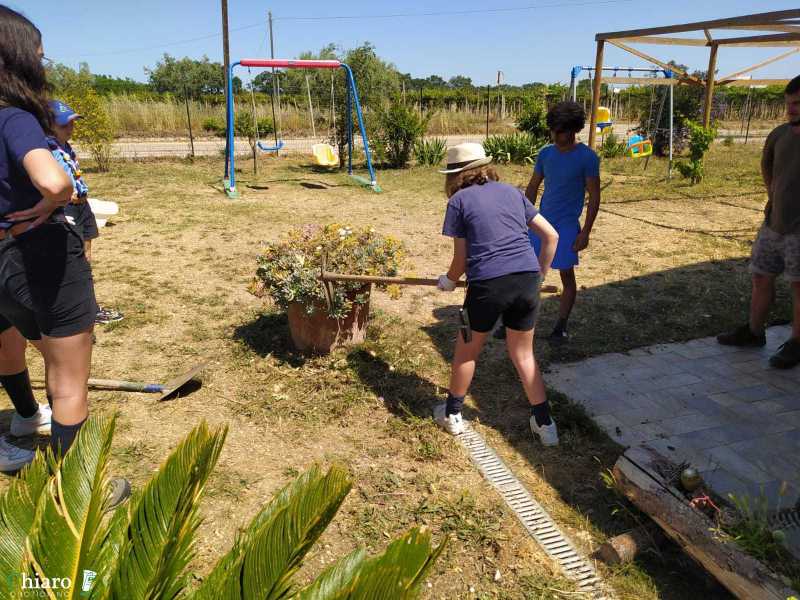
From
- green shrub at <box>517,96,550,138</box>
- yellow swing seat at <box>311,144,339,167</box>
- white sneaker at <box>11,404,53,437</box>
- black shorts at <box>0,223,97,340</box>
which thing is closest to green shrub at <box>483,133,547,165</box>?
green shrub at <box>517,96,550,138</box>

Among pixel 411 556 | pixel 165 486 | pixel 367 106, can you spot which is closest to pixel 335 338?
pixel 165 486

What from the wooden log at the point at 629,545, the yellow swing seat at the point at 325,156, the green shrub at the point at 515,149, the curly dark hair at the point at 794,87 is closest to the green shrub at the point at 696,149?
the green shrub at the point at 515,149

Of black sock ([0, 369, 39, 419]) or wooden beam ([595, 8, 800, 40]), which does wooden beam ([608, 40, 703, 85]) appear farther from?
black sock ([0, 369, 39, 419])

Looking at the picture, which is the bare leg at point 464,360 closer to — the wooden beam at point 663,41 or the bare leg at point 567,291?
the bare leg at point 567,291

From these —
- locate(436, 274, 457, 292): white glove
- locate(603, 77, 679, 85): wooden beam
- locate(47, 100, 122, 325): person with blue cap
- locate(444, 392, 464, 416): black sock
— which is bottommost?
locate(444, 392, 464, 416): black sock

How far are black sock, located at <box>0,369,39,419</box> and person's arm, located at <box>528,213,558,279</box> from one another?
8.80 ft

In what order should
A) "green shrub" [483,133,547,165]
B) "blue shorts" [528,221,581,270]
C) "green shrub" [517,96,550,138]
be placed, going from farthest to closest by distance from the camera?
1. "green shrub" [517,96,550,138]
2. "green shrub" [483,133,547,165]
3. "blue shorts" [528,221,581,270]

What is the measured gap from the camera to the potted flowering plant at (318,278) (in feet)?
12.6

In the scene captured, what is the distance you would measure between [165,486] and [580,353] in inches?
132

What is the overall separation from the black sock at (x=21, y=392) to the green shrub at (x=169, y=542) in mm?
1766

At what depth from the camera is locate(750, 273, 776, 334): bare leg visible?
13.2 feet

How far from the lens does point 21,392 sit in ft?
9.90

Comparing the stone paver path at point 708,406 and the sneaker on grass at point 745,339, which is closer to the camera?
the stone paver path at point 708,406

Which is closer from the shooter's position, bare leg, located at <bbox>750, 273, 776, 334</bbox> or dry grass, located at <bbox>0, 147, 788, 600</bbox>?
dry grass, located at <bbox>0, 147, 788, 600</bbox>
